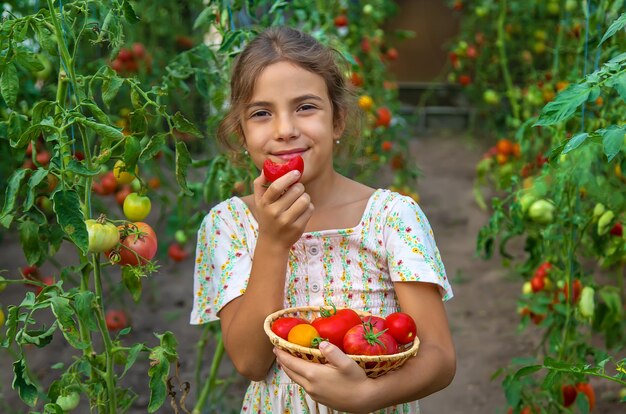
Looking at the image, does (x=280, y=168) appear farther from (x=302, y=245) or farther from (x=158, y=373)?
(x=158, y=373)

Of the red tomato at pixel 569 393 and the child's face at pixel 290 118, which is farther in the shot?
the red tomato at pixel 569 393

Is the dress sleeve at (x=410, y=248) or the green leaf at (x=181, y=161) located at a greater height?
the green leaf at (x=181, y=161)

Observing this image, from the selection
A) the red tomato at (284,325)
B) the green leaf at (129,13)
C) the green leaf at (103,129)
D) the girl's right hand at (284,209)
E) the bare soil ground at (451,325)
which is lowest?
the bare soil ground at (451,325)

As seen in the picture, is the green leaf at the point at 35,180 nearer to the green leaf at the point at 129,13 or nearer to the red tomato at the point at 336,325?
the green leaf at the point at 129,13

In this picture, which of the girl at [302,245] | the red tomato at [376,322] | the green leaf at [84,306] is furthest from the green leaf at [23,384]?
the red tomato at [376,322]

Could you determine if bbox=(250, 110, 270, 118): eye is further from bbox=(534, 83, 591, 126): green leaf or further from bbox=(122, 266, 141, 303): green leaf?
bbox=(534, 83, 591, 126): green leaf

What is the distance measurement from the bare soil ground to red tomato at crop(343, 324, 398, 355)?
1.14 m

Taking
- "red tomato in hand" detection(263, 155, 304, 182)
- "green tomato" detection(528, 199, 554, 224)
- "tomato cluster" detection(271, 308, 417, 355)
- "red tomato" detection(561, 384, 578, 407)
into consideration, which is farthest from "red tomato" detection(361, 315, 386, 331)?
"red tomato" detection(561, 384, 578, 407)

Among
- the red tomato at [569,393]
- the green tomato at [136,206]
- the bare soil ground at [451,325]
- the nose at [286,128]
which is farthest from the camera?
the bare soil ground at [451,325]

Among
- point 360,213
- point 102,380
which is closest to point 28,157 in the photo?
point 102,380

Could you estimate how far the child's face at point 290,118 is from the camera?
138cm

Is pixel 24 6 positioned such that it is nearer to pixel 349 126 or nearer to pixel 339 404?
pixel 349 126

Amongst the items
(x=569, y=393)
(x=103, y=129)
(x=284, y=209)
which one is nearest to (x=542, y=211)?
(x=569, y=393)

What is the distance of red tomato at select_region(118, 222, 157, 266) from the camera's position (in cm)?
142
